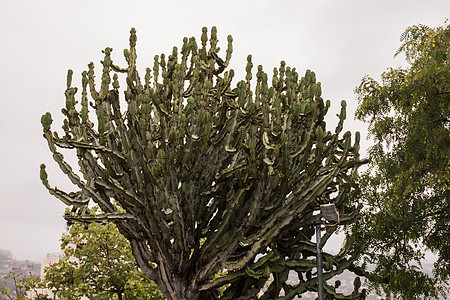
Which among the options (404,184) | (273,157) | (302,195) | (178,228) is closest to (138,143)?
(178,228)

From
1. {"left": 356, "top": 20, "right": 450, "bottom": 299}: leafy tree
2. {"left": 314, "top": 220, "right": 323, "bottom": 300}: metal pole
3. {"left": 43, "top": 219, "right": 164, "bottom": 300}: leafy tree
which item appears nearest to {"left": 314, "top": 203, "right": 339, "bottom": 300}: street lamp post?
{"left": 314, "top": 220, "right": 323, "bottom": 300}: metal pole

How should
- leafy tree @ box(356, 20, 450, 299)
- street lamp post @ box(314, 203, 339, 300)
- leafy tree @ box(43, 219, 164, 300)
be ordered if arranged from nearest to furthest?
street lamp post @ box(314, 203, 339, 300), leafy tree @ box(356, 20, 450, 299), leafy tree @ box(43, 219, 164, 300)

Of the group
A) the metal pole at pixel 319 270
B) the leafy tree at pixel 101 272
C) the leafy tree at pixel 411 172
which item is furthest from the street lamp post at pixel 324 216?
the leafy tree at pixel 101 272

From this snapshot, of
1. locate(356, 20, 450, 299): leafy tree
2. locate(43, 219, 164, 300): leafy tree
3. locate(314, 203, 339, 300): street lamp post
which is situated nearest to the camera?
locate(314, 203, 339, 300): street lamp post

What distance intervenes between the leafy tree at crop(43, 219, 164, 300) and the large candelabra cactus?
486cm

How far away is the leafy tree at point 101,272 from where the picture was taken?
12734 mm

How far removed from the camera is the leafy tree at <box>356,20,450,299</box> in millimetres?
10164

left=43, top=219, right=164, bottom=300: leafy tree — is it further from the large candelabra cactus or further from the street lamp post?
the street lamp post

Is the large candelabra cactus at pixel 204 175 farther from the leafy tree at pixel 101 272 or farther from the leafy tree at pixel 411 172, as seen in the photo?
the leafy tree at pixel 101 272

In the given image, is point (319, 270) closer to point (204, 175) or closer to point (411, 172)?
point (204, 175)

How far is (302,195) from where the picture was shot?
25.2 feet

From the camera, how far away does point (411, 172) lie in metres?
10.1

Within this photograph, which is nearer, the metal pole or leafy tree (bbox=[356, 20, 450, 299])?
the metal pole

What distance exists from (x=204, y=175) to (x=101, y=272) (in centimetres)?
765
